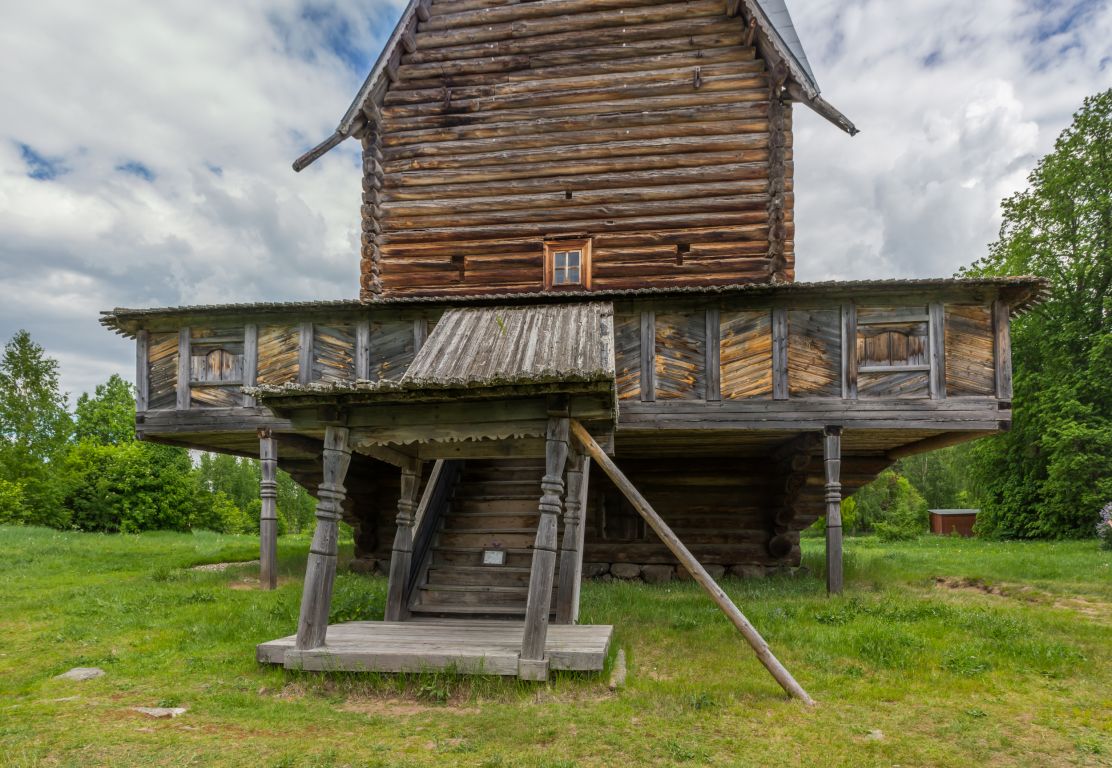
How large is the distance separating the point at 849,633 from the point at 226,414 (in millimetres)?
10325

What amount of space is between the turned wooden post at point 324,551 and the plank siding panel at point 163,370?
7.27 meters

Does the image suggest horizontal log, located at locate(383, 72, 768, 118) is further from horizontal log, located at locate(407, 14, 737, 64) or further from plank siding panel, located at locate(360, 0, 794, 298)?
horizontal log, located at locate(407, 14, 737, 64)

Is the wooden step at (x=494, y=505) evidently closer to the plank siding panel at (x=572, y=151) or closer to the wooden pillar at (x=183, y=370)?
the plank siding panel at (x=572, y=151)

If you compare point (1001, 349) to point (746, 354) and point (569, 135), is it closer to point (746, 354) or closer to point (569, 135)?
point (746, 354)

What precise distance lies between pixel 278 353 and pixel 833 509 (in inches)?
376

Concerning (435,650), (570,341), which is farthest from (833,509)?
(435,650)

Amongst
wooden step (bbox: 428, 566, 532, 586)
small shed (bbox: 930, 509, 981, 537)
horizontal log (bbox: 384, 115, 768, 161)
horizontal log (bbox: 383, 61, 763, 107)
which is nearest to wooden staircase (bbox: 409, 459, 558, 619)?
wooden step (bbox: 428, 566, 532, 586)

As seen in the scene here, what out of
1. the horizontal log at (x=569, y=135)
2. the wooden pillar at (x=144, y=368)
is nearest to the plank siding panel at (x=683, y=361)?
the horizontal log at (x=569, y=135)

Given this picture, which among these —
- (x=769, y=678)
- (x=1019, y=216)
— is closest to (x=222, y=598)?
(x=769, y=678)

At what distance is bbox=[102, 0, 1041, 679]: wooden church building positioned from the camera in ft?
28.5

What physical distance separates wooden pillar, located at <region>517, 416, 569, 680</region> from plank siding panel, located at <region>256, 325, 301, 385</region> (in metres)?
7.28

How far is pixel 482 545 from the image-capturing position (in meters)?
10.6

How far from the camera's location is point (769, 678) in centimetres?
711

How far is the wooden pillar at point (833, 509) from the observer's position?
38.2ft
